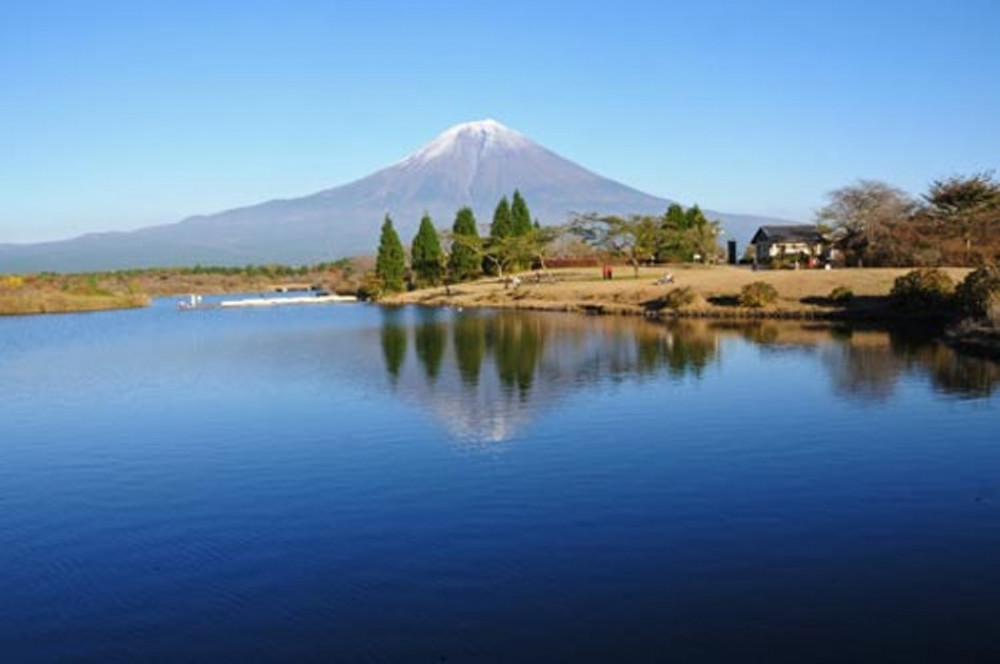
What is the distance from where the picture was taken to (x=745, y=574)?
8.98 meters

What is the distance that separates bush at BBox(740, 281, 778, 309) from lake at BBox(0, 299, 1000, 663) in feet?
49.0

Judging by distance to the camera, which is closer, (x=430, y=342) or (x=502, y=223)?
(x=430, y=342)

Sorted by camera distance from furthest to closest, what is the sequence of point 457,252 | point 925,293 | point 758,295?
point 457,252
point 758,295
point 925,293

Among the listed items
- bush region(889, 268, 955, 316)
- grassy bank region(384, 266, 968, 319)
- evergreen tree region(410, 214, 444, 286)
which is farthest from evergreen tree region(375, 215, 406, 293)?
bush region(889, 268, 955, 316)

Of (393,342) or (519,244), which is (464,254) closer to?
(519,244)

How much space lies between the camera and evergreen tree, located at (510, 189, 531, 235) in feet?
215

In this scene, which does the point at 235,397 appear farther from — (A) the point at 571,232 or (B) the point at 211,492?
(A) the point at 571,232

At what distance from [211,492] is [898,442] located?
10.7m

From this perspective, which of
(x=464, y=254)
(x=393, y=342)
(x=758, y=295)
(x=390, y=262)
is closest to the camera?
(x=393, y=342)

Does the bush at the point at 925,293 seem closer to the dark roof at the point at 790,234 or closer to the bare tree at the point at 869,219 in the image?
the bare tree at the point at 869,219

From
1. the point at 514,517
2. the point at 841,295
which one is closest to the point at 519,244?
the point at 841,295

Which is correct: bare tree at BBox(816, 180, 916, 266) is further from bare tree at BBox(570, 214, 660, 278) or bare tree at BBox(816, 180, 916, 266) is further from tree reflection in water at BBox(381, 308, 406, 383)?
tree reflection in water at BBox(381, 308, 406, 383)

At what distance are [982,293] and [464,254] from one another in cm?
4236

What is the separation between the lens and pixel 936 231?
158 ft
